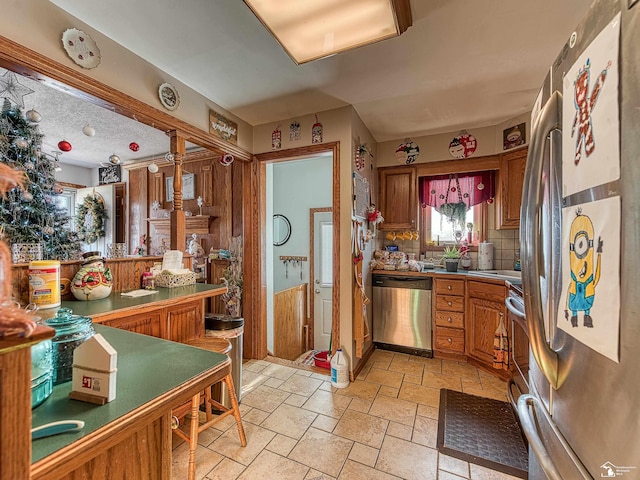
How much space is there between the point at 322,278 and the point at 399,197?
1.80 m

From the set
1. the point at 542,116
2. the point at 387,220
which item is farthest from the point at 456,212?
the point at 542,116

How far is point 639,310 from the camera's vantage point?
408mm

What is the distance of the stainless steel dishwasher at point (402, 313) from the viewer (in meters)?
3.00

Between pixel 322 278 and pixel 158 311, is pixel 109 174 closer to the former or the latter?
pixel 322 278

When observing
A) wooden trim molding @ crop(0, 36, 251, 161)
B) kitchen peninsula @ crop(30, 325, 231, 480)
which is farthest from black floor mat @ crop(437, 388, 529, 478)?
wooden trim molding @ crop(0, 36, 251, 161)

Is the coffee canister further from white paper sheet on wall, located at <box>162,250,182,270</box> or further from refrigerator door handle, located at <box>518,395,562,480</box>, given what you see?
refrigerator door handle, located at <box>518,395,562,480</box>

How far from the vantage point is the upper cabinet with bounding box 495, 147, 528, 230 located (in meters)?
2.84

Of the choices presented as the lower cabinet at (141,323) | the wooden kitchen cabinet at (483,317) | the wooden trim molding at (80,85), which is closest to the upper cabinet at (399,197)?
the wooden kitchen cabinet at (483,317)

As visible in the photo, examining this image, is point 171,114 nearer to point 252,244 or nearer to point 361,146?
point 252,244

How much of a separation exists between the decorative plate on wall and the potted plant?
337cm

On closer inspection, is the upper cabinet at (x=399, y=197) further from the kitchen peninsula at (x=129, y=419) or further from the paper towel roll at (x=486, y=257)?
the kitchen peninsula at (x=129, y=419)

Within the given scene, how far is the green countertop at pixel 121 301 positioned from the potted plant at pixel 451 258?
2403 mm

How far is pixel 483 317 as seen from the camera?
269 centimetres

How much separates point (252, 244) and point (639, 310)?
2871mm
